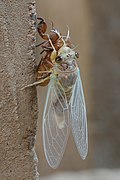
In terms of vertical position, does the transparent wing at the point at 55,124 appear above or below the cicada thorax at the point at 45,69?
below

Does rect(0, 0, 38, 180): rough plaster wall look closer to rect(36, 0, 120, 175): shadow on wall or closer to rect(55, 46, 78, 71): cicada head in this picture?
rect(55, 46, 78, 71): cicada head

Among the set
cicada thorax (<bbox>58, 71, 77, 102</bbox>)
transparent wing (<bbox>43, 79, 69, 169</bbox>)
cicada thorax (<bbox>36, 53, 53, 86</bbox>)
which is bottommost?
transparent wing (<bbox>43, 79, 69, 169</bbox>)

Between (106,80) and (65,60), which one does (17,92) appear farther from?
(106,80)

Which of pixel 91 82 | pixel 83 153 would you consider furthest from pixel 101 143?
pixel 83 153

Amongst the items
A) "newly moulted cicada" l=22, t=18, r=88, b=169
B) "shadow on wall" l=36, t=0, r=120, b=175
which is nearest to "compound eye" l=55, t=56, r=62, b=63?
"newly moulted cicada" l=22, t=18, r=88, b=169

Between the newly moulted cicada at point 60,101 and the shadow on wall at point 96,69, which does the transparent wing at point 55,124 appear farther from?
the shadow on wall at point 96,69

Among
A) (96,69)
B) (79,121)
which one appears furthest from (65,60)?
(96,69)

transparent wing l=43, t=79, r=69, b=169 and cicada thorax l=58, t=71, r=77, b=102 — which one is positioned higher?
cicada thorax l=58, t=71, r=77, b=102

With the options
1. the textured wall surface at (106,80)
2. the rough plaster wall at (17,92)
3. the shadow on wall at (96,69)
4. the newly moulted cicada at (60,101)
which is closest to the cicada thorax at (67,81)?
the newly moulted cicada at (60,101)
